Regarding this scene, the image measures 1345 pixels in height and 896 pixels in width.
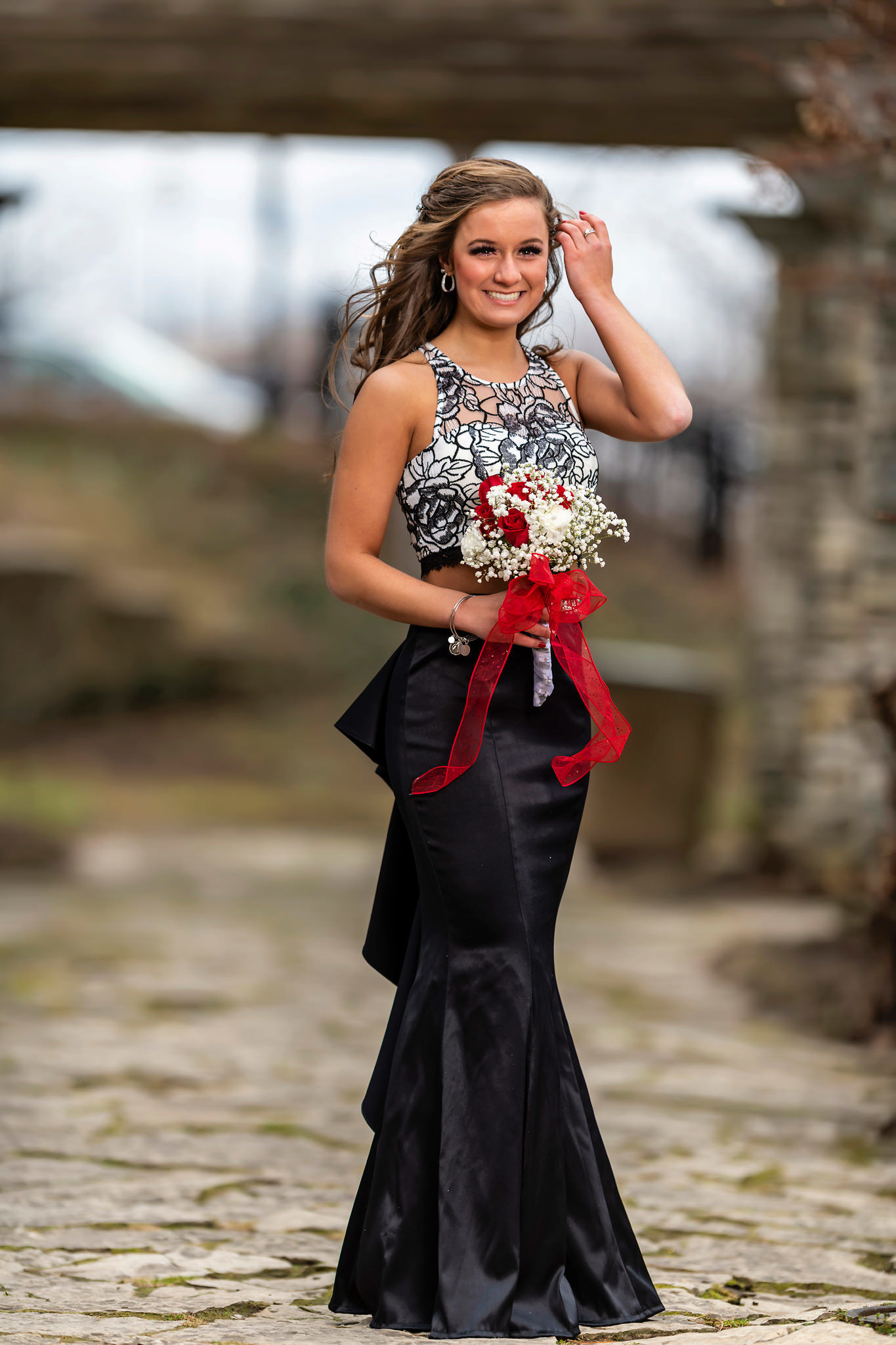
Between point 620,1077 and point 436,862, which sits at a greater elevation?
point 436,862

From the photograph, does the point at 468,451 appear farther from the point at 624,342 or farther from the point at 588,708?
the point at 588,708

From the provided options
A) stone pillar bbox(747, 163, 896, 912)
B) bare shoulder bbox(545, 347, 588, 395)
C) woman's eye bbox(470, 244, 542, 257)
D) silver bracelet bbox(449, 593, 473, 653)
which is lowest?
silver bracelet bbox(449, 593, 473, 653)

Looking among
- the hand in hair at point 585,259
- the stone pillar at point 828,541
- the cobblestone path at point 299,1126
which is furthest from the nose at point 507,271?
the stone pillar at point 828,541

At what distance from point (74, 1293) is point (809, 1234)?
157 cm

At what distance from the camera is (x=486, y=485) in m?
2.69

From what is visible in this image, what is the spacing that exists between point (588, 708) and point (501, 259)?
0.79 metres

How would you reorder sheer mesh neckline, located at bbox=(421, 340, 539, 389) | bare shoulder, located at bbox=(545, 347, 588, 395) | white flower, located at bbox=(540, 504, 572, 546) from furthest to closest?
1. bare shoulder, located at bbox=(545, 347, 588, 395)
2. sheer mesh neckline, located at bbox=(421, 340, 539, 389)
3. white flower, located at bbox=(540, 504, 572, 546)

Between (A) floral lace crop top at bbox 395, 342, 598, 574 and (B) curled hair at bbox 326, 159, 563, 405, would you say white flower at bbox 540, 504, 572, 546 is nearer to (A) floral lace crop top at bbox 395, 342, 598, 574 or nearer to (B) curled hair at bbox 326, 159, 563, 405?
(A) floral lace crop top at bbox 395, 342, 598, 574

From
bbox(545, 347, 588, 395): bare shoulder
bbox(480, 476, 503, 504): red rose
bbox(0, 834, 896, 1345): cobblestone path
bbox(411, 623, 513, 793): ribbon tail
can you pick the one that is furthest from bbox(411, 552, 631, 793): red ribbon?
bbox(0, 834, 896, 1345): cobblestone path

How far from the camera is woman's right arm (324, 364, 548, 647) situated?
275 cm

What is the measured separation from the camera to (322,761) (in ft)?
48.8

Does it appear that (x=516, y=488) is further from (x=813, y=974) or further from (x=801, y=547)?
(x=801, y=547)

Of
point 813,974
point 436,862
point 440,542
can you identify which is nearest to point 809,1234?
point 436,862

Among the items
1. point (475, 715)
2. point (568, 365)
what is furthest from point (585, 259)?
point (475, 715)
